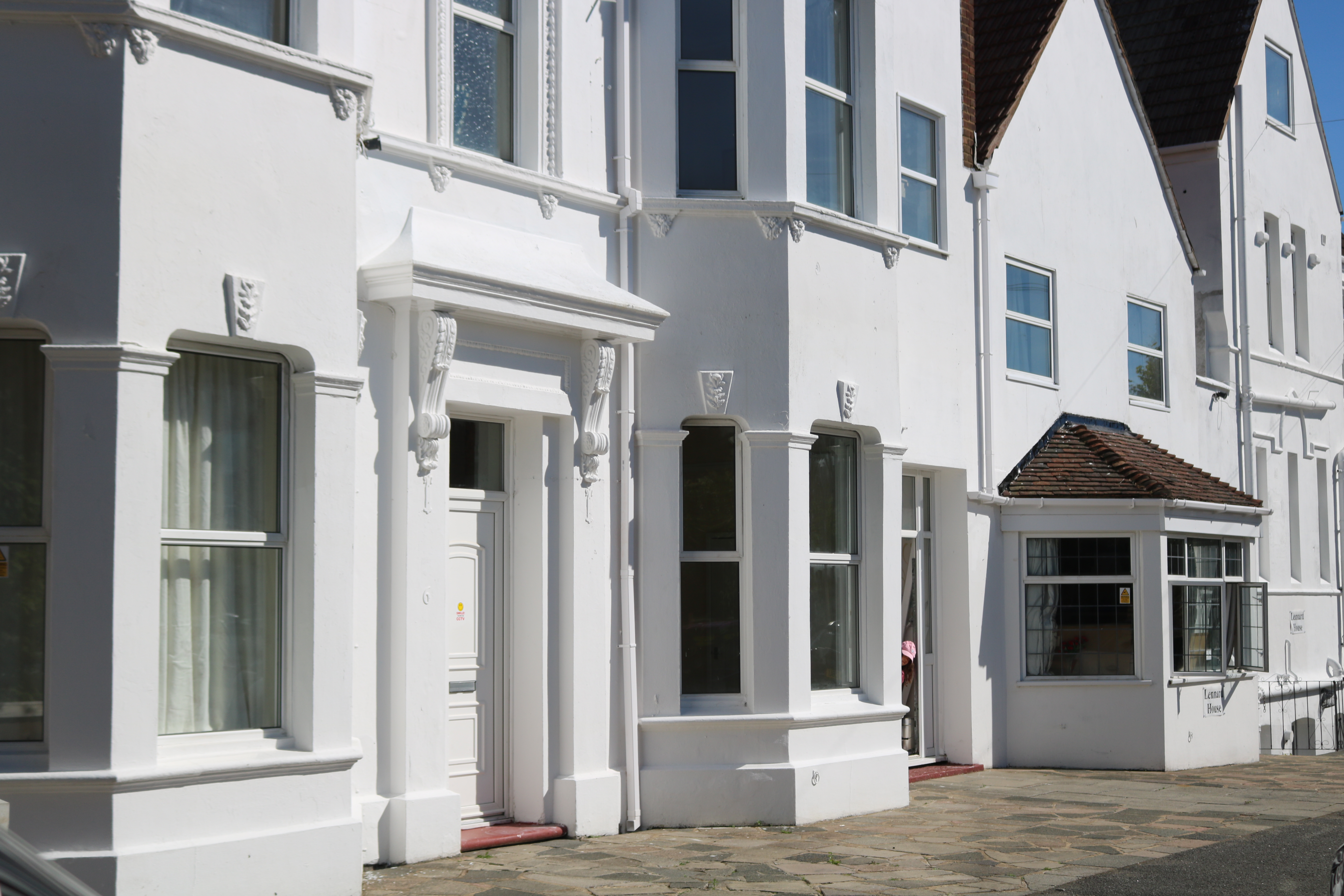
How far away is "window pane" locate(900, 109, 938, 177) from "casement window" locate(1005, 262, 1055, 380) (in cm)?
171

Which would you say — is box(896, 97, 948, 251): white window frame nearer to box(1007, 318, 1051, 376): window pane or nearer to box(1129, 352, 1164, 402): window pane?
box(1007, 318, 1051, 376): window pane

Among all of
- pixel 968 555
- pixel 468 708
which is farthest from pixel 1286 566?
pixel 468 708

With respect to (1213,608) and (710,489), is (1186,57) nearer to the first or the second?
(1213,608)

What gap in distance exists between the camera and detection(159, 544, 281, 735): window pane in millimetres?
8094

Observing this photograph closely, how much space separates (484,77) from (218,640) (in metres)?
4.53

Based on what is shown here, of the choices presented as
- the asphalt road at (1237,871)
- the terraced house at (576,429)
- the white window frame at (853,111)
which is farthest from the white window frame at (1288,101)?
the asphalt road at (1237,871)

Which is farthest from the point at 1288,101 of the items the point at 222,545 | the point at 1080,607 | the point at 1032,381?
the point at 222,545

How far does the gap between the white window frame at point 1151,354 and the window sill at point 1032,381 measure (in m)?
1.85

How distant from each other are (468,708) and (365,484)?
191 centimetres

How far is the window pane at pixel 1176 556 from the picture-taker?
1616 centimetres

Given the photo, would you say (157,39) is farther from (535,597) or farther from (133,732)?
(535,597)

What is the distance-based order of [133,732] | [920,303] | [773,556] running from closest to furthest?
[133,732] < [773,556] < [920,303]

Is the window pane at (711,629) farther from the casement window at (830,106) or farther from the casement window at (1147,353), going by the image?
the casement window at (1147,353)

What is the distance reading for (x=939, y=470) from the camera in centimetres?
1538
